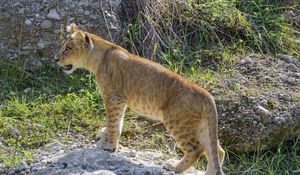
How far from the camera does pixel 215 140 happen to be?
21.3ft

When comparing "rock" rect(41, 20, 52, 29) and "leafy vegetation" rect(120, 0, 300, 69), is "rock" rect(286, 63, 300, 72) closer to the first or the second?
"leafy vegetation" rect(120, 0, 300, 69)

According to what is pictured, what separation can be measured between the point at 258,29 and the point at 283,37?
344mm

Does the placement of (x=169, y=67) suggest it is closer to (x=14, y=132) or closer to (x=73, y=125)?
(x=73, y=125)

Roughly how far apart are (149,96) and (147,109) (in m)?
A: 0.14

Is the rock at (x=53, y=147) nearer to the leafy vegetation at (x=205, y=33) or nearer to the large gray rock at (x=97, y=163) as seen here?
A: the large gray rock at (x=97, y=163)

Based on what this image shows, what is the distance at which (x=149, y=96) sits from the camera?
7148 millimetres

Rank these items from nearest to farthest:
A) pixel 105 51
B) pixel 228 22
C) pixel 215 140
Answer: pixel 215 140 < pixel 105 51 < pixel 228 22

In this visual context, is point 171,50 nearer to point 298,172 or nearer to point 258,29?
point 258,29

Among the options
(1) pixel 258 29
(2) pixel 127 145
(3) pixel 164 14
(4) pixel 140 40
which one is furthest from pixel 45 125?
(1) pixel 258 29

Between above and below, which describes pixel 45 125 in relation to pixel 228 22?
below

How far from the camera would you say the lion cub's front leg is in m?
7.18

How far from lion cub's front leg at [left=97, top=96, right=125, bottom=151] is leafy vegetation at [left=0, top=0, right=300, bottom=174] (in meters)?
0.37

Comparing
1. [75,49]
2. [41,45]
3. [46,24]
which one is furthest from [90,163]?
[46,24]

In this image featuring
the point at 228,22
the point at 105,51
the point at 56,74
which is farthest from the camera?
the point at 228,22
